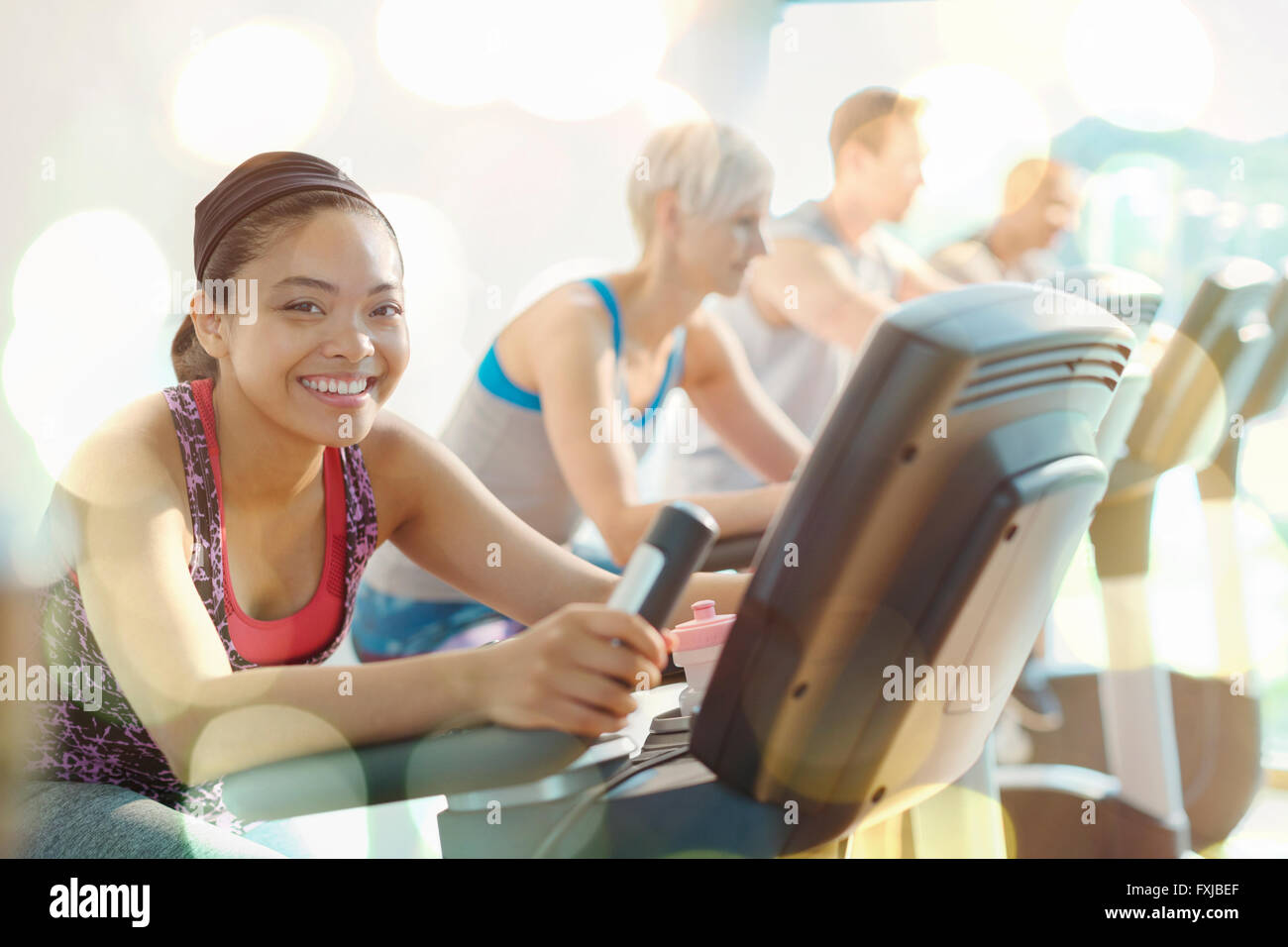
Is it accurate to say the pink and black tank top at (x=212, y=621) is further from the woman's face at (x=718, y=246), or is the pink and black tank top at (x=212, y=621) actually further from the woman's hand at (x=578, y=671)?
the woman's face at (x=718, y=246)

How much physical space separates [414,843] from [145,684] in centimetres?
26

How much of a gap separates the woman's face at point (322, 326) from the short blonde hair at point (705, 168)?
81 centimetres

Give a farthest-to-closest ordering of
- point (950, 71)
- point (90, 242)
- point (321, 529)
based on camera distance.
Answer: point (950, 71)
point (90, 242)
point (321, 529)

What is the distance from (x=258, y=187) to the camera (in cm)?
95

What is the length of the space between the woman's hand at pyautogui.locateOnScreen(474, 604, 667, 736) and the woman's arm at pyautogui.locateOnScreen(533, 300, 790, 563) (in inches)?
28.9

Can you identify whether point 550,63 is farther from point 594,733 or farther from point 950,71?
point 594,733

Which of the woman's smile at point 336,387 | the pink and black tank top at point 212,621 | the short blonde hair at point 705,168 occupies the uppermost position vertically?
the short blonde hair at point 705,168

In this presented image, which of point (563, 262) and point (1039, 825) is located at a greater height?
point (563, 262)

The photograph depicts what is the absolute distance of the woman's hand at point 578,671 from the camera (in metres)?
0.63

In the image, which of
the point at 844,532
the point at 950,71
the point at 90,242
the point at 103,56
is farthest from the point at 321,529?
the point at 950,71

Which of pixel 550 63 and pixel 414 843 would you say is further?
pixel 550 63

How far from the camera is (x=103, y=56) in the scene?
2119mm

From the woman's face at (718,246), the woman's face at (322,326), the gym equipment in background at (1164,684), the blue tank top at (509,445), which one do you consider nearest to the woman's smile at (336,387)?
the woman's face at (322,326)

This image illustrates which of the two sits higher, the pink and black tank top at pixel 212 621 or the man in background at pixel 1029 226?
the man in background at pixel 1029 226
